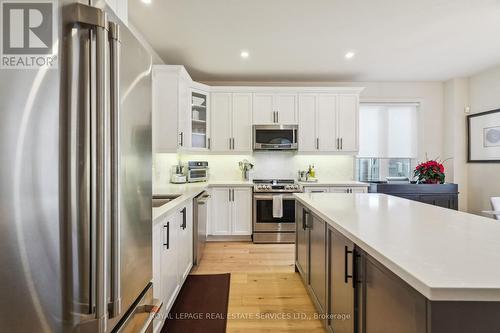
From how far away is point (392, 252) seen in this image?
0.97 meters

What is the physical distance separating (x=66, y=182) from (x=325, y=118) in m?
4.13

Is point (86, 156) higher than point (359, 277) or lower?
higher

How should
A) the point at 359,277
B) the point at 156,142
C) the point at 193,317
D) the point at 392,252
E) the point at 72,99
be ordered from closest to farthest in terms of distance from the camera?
the point at 72,99 < the point at 392,252 < the point at 359,277 < the point at 193,317 < the point at 156,142

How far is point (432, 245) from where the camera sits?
3.46ft

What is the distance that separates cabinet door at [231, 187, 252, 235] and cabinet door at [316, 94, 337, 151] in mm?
1538

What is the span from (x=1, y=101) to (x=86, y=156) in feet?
0.74

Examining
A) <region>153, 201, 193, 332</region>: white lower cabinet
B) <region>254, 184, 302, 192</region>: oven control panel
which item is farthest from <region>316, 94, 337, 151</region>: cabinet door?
<region>153, 201, 193, 332</region>: white lower cabinet

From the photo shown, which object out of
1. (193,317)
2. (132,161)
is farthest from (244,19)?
(193,317)

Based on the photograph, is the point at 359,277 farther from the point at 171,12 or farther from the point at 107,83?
the point at 171,12

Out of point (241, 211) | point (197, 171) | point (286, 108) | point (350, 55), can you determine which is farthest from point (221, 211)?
point (350, 55)

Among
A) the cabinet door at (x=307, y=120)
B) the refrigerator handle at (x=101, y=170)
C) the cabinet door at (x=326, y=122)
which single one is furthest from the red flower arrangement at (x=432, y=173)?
the refrigerator handle at (x=101, y=170)

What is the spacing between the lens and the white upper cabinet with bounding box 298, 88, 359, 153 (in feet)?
14.1

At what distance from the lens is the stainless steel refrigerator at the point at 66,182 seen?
24.8 inches

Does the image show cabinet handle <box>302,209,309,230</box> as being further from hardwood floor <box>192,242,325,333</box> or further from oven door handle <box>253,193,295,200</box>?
oven door handle <box>253,193,295,200</box>
